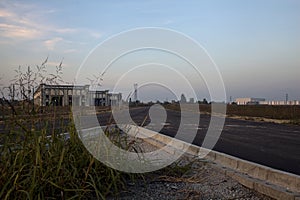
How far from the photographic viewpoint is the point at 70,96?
22.7ft

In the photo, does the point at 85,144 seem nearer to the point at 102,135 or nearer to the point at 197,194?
the point at 102,135

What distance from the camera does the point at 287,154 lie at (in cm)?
959

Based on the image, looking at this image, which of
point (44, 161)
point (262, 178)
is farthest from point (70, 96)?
point (262, 178)

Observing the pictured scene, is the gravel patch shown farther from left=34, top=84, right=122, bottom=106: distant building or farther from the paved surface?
left=34, top=84, right=122, bottom=106: distant building

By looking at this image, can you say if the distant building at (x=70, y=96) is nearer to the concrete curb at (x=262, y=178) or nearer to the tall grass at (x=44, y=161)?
the tall grass at (x=44, y=161)

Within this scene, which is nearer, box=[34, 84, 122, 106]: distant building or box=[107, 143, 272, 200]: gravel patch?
box=[107, 143, 272, 200]: gravel patch

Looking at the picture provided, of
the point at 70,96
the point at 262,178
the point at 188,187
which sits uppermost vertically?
the point at 70,96

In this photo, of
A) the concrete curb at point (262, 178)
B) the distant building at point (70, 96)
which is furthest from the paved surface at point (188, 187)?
the distant building at point (70, 96)

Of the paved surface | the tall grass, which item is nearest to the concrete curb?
the paved surface

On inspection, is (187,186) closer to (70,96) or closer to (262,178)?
(262,178)

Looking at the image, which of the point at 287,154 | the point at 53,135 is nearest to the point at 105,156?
the point at 53,135

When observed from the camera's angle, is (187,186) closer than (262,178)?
Yes

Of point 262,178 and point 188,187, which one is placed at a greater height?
point 262,178

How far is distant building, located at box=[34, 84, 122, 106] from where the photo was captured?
625 cm
